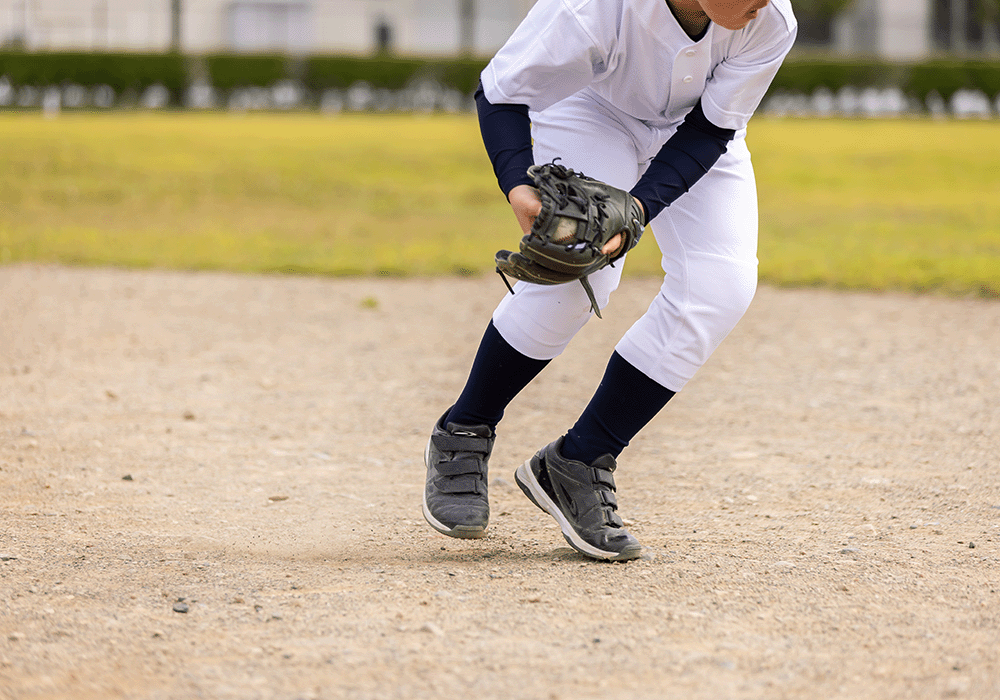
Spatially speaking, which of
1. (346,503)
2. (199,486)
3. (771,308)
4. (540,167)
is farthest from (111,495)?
(771,308)

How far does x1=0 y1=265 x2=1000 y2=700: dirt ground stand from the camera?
1.98 meters

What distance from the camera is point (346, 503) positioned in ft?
10.3

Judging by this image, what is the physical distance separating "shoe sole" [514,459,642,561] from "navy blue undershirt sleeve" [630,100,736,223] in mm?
703

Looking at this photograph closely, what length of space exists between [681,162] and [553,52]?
36 cm

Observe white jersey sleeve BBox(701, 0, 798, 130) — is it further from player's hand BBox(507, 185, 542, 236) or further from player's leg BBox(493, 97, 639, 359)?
player's hand BBox(507, 185, 542, 236)

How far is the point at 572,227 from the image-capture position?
2.33 metres

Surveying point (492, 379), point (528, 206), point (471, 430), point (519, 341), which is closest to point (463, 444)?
point (471, 430)

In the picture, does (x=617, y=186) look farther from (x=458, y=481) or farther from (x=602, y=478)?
(x=458, y=481)

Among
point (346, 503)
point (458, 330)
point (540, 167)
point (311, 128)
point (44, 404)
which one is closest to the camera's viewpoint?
point (540, 167)

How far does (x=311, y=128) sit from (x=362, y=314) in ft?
40.7

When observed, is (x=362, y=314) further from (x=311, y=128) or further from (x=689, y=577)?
(x=311, y=128)

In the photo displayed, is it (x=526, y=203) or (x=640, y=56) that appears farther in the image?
(x=640, y=56)

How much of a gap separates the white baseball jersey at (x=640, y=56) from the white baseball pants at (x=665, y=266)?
0.12 meters

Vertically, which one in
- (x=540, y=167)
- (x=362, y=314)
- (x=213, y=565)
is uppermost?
(x=540, y=167)
